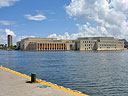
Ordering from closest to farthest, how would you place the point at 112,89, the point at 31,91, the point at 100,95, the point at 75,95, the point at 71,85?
the point at 75,95
the point at 31,91
the point at 100,95
the point at 112,89
the point at 71,85

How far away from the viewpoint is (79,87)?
20.6 meters

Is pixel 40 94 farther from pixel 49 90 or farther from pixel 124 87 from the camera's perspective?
pixel 124 87

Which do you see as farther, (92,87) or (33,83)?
(92,87)

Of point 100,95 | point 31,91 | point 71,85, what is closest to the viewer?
point 31,91

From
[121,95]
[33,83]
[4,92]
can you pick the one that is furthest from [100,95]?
[4,92]

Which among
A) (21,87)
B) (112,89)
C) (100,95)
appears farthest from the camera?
(112,89)

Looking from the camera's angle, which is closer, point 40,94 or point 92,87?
point 40,94

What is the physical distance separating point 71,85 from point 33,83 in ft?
18.7

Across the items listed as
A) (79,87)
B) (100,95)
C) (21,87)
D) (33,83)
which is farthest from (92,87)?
(21,87)

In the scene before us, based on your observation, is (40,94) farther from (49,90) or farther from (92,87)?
(92,87)

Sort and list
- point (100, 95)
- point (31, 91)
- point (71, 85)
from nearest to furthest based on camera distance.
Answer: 1. point (31, 91)
2. point (100, 95)
3. point (71, 85)

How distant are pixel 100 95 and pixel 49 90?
540 cm

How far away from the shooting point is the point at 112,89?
19750 mm

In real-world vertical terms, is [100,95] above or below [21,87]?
below
